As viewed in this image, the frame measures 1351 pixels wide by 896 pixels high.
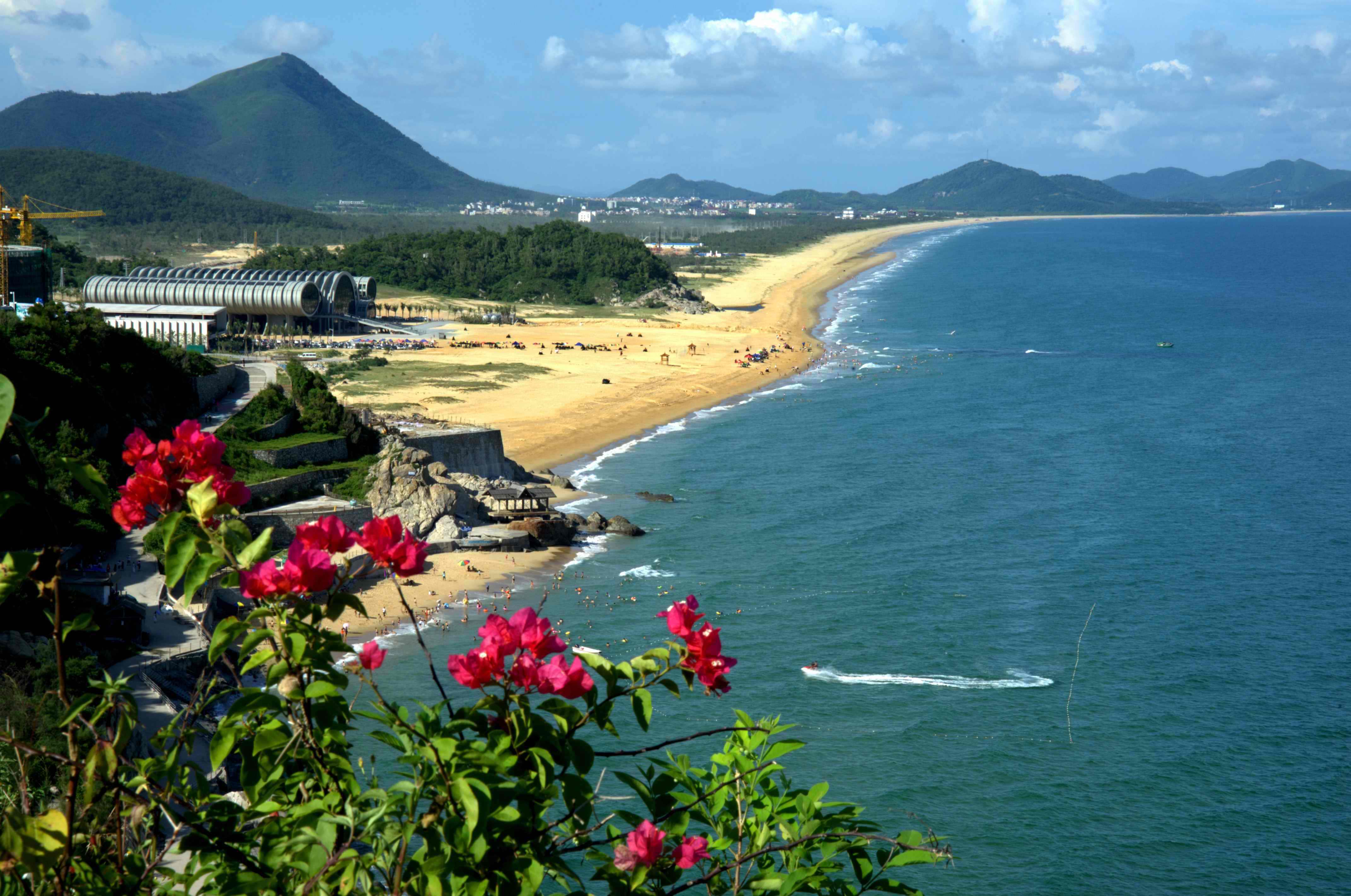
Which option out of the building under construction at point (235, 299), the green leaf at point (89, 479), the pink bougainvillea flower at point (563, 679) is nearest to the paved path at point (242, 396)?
the building under construction at point (235, 299)

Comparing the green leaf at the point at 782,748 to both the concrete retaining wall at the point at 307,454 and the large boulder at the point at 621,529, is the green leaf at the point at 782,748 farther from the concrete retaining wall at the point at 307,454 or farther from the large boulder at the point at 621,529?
the concrete retaining wall at the point at 307,454

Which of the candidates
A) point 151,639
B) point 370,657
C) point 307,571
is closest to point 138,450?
point 307,571

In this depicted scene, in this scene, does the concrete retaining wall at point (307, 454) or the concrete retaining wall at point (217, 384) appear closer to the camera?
the concrete retaining wall at point (307, 454)

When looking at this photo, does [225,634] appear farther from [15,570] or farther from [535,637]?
[535,637]

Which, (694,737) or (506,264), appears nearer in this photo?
(694,737)

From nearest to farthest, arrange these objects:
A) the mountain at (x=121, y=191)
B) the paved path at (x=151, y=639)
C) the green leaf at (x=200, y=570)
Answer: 1. the green leaf at (x=200, y=570)
2. the paved path at (x=151, y=639)
3. the mountain at (x=121, y=191)

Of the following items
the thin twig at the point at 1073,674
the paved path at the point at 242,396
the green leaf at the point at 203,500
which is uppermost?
the green leaf at the point at 203,500

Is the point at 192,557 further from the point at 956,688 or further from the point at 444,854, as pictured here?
the point at 956,688
